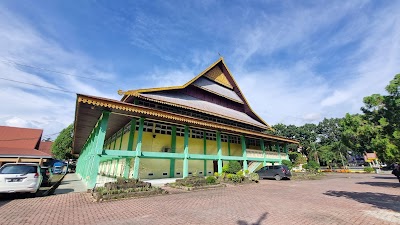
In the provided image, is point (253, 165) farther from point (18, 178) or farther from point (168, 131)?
point (18, 178)

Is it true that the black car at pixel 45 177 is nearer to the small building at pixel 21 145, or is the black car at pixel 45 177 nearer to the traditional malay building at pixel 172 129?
the traditional malay building at pixel 172 129

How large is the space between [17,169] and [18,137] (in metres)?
27.2

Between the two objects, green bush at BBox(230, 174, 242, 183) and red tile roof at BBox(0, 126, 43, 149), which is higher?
red tile roof at BBox(0, 126, 43, 149)

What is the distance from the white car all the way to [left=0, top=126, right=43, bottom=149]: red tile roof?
23615 mm

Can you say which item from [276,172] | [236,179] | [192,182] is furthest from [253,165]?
[192,182]

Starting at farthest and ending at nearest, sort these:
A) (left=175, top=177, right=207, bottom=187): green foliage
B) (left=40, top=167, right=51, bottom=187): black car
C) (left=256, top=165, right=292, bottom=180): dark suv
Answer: (left=256, top=165, right=292, bottom=180): dark suv < (left=40, top=167, right=51, bottom=187): black car < (left=175, top=177, right=207, bottom=187): green foliage

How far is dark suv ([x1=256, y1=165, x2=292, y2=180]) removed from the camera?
59.0 feet

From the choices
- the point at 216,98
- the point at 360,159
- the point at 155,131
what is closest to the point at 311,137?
the point at 360,159

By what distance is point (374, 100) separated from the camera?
41.2ft

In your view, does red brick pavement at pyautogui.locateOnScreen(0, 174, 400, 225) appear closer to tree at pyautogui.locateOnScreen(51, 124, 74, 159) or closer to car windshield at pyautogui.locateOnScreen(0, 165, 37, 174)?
car windshield at pyautogui.locateOnScreen(0, 165, 37, 174)

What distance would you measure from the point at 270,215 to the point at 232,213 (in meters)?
1.13

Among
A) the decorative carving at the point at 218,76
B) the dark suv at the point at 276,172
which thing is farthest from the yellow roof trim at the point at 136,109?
the decorative carving at the point at 218,76

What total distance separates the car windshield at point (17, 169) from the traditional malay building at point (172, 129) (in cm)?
267

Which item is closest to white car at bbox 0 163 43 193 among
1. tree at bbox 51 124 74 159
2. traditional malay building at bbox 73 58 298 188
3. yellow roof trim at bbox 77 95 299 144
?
traditional malay building at bbox 73 58 298 188
